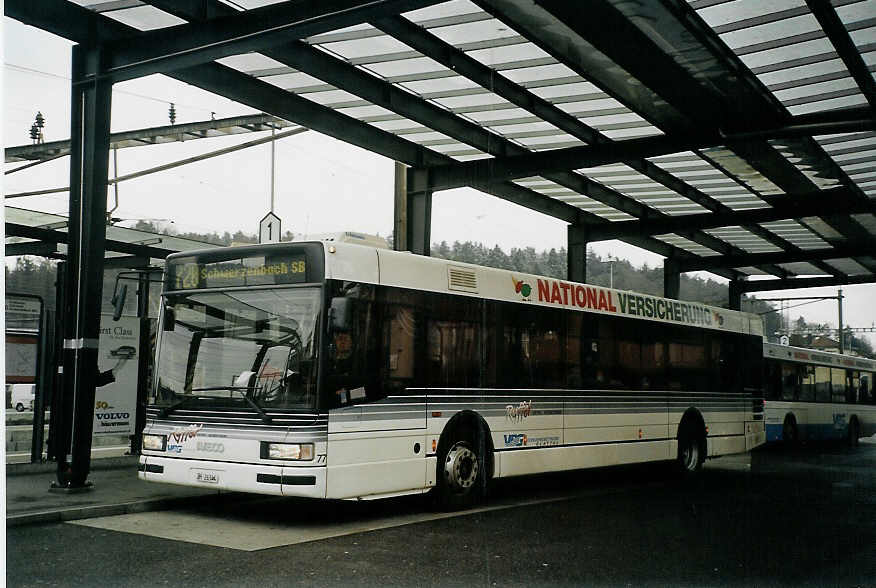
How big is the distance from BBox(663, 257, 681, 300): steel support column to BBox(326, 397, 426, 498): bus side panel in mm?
21275

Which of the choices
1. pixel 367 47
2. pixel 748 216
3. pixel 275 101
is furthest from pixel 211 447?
pixel 748 216

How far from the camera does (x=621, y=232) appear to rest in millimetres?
26312

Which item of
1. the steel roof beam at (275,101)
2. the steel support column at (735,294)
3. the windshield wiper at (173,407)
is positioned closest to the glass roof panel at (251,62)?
the steel roof beam at (275,101)

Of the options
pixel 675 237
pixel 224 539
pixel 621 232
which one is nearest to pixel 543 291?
pixel 224 539

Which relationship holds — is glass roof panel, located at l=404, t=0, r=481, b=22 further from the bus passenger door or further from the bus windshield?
the bus windshield

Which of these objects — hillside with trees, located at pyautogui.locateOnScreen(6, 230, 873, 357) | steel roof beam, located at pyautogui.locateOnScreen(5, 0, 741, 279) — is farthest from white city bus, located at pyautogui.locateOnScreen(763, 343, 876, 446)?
steel roof beam, located at pyautogui.locateOnScreen(5, 0, 741, 279)

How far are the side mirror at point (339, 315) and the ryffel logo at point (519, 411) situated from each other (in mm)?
3360

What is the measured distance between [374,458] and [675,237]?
806 inches

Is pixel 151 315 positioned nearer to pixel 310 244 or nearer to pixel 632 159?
pixel 310 244

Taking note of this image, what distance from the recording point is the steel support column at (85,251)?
11.8 m

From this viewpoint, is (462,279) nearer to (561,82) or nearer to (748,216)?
(561,82)

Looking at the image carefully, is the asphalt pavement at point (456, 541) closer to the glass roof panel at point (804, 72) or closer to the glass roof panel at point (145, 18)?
the glass roof panel at point (145, 18)

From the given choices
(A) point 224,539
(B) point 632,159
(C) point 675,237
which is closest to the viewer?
(A) point 224,539

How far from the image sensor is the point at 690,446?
56.5ft
